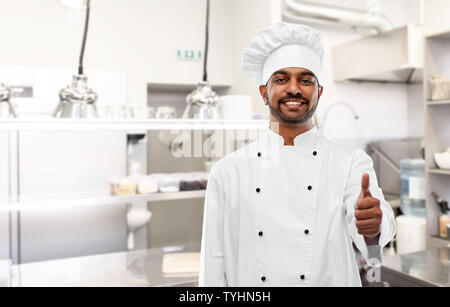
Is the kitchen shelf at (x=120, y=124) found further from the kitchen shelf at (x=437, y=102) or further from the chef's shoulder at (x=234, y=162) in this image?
the kitchen shelf at (x=437, y=102)

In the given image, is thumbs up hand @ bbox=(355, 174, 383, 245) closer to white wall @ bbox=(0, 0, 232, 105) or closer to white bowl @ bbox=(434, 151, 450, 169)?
white wall @ bbox=(0, 0, 232, 105)

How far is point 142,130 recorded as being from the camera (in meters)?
1.76

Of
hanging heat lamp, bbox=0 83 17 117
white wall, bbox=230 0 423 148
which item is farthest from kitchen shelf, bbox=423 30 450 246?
hanging heat lamp, bbox=0 83 17 117

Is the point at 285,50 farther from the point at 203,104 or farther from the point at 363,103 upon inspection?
the point at 363,103

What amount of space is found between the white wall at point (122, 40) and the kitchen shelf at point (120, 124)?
68 cm

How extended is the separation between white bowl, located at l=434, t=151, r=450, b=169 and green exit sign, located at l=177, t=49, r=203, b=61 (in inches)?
51.2

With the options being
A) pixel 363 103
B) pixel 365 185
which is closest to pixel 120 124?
pixel 365 185

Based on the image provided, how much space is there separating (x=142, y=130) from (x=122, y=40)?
0.49m

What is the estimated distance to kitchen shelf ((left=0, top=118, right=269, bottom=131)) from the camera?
86cm

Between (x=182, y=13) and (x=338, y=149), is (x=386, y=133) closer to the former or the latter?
(x=182, y=13)

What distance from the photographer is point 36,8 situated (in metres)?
1.68

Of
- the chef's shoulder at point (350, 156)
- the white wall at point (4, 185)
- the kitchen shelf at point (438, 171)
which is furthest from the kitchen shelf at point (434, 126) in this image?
the white wall at point (4, 185)
